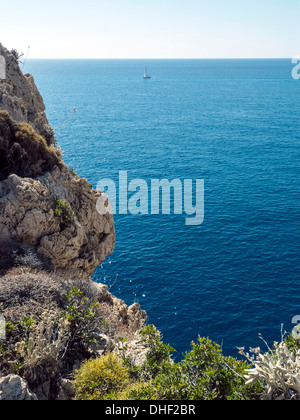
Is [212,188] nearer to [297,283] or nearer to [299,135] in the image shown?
[297,283]

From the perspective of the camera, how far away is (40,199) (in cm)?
2483

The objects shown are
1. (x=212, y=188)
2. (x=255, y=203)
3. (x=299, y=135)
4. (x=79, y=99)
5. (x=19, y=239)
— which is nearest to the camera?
(x=19, y=239)

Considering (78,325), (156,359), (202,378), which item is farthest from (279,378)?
(78,325)

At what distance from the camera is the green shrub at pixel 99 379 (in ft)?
50.2

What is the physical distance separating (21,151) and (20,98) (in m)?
7.58

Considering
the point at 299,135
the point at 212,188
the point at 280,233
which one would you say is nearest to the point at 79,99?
the point at 299,135

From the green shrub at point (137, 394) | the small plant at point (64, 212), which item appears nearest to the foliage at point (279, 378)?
the green shrub at point (137, 394)

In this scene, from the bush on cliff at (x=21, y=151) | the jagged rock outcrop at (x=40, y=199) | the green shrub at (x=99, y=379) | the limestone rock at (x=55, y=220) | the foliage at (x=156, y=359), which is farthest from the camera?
the bush on cliff at (x=21, y=151)

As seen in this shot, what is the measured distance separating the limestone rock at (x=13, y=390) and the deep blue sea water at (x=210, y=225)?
21914 mm

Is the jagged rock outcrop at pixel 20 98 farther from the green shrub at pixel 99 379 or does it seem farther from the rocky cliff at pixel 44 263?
the green shrub at pixel 99 379

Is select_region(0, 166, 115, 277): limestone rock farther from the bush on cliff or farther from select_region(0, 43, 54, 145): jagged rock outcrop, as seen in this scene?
select_region(0, 43, 54, 145): jagged rock outcrop

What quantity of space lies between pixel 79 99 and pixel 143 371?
157 meters

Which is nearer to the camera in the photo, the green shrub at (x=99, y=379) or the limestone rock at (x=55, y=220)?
the green shrub at (x=99, y=379)

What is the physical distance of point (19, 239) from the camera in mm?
23656
